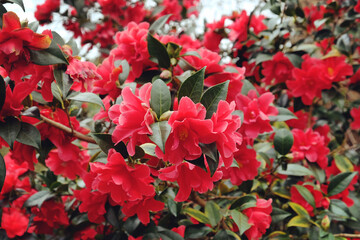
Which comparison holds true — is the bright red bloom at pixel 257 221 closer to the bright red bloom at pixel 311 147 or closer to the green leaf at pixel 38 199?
the bright red bloom at pixel 311 147

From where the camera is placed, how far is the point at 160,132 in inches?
20.6

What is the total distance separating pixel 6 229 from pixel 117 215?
45 cm

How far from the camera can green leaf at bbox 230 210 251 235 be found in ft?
2.60

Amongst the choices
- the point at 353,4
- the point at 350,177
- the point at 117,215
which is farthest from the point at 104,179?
the point at 353,4

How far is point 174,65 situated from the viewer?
0.86m

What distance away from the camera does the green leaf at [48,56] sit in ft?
2.01

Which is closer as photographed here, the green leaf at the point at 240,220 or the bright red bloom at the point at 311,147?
the green leaf at the point at 240,220

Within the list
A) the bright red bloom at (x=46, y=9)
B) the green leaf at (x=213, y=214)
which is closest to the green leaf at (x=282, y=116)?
the green leaf at (x=213, y=214)

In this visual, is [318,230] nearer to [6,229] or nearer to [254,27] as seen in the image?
[254,27]

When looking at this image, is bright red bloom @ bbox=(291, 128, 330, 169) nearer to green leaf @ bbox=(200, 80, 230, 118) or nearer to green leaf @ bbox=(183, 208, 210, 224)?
green leaf @ bbox=(183, 208, 210, 224)

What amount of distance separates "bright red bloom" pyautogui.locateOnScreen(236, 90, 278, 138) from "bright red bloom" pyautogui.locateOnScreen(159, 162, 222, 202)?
0.30 metres

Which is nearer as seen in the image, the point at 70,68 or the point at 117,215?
the point at 70,68

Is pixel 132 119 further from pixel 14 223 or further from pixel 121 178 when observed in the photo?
pixel 14 223

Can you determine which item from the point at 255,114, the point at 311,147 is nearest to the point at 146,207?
the point at 255,114
